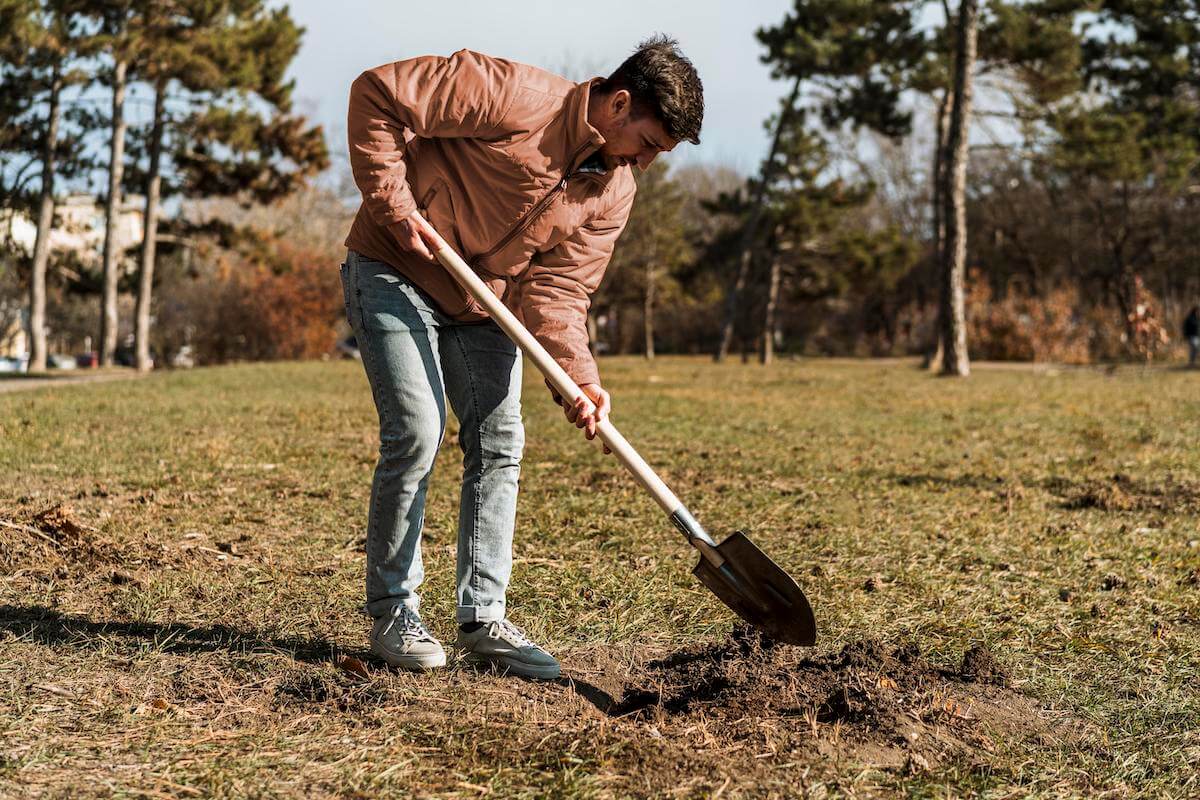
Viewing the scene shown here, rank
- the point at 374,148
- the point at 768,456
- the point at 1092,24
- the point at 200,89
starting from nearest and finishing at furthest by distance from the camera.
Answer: the point at 374,148 < the point at 768,456 < the point at 200,89 < the point at 1092,24

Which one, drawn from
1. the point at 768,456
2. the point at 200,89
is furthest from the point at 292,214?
the point at 768,456

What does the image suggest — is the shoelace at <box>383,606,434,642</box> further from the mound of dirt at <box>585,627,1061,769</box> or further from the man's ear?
the man's ear

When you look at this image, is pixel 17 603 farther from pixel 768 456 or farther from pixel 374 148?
pixel 768 456

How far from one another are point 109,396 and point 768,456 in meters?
8.25

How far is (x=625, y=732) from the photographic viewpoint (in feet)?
8.95

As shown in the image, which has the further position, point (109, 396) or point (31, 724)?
point (109, 396)

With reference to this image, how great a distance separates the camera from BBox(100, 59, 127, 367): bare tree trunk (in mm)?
25391

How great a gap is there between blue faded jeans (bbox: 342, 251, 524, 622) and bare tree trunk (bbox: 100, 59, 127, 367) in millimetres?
24635

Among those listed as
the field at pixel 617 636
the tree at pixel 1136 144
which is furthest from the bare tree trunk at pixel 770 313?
the field at pixel 617 636

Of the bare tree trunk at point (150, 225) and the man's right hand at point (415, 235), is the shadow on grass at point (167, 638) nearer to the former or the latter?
the man's right hand at point (415, 235)

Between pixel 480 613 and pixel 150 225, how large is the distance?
25829 mm

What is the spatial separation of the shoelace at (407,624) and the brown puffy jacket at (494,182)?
83 cm

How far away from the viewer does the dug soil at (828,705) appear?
8.72 feet

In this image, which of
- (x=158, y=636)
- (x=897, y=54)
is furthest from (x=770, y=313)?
(x=158, y=636)
